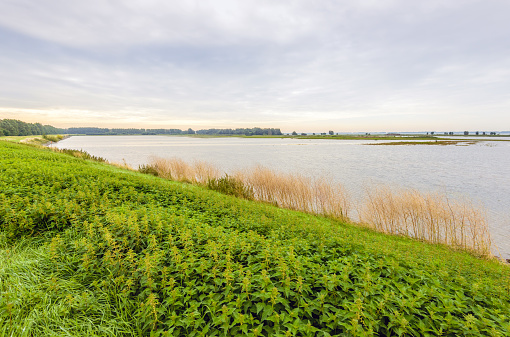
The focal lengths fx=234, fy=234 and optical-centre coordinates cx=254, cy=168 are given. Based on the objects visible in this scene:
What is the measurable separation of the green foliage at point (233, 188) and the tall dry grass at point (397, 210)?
17cm

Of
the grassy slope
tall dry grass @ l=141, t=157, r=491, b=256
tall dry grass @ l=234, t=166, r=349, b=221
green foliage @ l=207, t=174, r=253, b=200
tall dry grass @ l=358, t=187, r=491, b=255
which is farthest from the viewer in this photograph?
green foliage @ l=207, t=174, r=253, b=200

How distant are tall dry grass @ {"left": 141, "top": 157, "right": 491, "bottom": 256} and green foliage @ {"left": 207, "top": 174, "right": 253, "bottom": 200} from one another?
6.9 inches

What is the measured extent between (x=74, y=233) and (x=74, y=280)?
188 cm

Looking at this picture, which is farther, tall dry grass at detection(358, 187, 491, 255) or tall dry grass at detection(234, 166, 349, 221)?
tall dry grass at detection(234, 166, 349, 221)

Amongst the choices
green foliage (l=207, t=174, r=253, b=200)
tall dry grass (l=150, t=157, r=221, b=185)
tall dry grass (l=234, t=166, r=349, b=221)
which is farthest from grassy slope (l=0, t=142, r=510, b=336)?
tall dry grass (l=150, t=157, r=221, b=185)

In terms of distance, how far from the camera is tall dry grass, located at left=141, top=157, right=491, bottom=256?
9555 mm

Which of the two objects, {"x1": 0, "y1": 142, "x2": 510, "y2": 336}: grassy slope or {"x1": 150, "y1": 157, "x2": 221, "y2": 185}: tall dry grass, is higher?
{"x1": 0, "y1": 142, "x2": 510, "y2": 336}: grassy slope

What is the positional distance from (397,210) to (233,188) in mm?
8599

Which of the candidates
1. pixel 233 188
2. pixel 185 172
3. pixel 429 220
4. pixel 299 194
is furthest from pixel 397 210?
pixel 185 172

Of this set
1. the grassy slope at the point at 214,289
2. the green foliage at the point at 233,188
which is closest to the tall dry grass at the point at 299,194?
the green foliage at the point at 233,188

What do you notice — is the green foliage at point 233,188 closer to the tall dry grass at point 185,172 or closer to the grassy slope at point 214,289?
the tall dry grass at point 185,172

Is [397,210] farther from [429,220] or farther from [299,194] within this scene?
[299,194]

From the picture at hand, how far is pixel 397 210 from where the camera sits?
426 inches

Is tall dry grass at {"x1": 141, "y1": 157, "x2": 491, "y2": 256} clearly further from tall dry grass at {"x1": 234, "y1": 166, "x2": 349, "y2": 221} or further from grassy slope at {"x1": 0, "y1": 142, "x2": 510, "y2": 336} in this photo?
grassy slope at {"x1": 0, "y1": 142, "x2": 510, "y2": 336}
